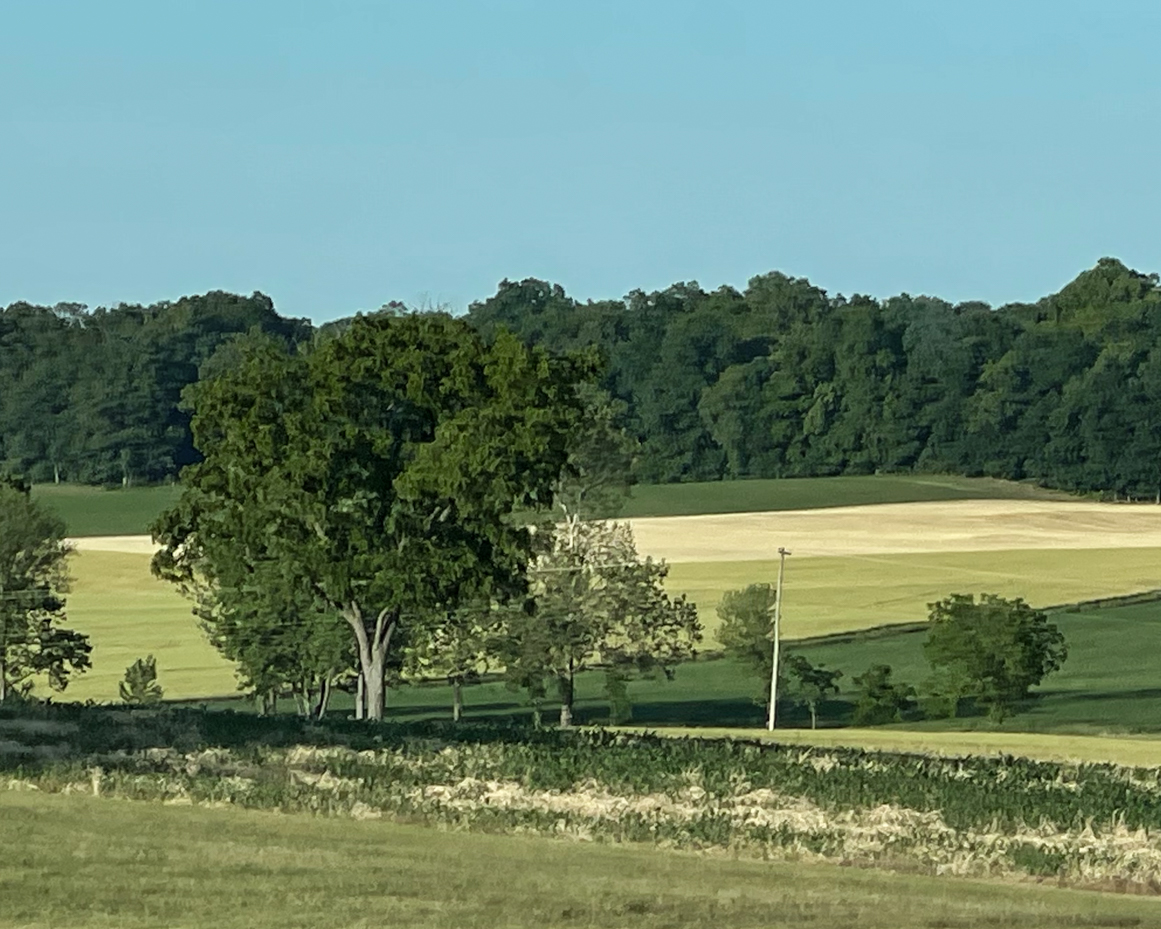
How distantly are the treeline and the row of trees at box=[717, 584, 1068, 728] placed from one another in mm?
60707

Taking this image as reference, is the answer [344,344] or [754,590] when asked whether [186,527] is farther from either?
[754,590]

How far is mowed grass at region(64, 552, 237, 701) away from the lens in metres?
81.6

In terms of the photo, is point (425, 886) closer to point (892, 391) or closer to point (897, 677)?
point (897, 677)

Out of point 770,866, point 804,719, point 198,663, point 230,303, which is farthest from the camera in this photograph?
point 230,303

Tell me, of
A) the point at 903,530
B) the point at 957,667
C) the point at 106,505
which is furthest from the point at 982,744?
the point at 106,505

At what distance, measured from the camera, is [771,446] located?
491 ft

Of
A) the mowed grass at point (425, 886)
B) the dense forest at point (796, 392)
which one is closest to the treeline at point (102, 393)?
the dense forest at point (796, 392)

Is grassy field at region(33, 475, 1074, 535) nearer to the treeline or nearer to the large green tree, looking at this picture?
the treeline

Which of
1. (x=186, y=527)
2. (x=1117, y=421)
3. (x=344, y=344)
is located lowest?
(x=186, y=527)

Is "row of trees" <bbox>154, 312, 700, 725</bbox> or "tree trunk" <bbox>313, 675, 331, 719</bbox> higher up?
"row of trees" <bbox>154, 312, 700, 725</bbox>

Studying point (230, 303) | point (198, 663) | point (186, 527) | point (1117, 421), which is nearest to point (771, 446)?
point (1117, 421)

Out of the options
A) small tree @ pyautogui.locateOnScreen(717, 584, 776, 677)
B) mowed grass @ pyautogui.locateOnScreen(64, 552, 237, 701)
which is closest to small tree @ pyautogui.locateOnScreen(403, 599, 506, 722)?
mowed grass @ pyautogui.locateOnScreen(64, 552, 237, 701)

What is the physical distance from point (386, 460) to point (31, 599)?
95.1ft

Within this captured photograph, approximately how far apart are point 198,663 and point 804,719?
2205 centimetres
